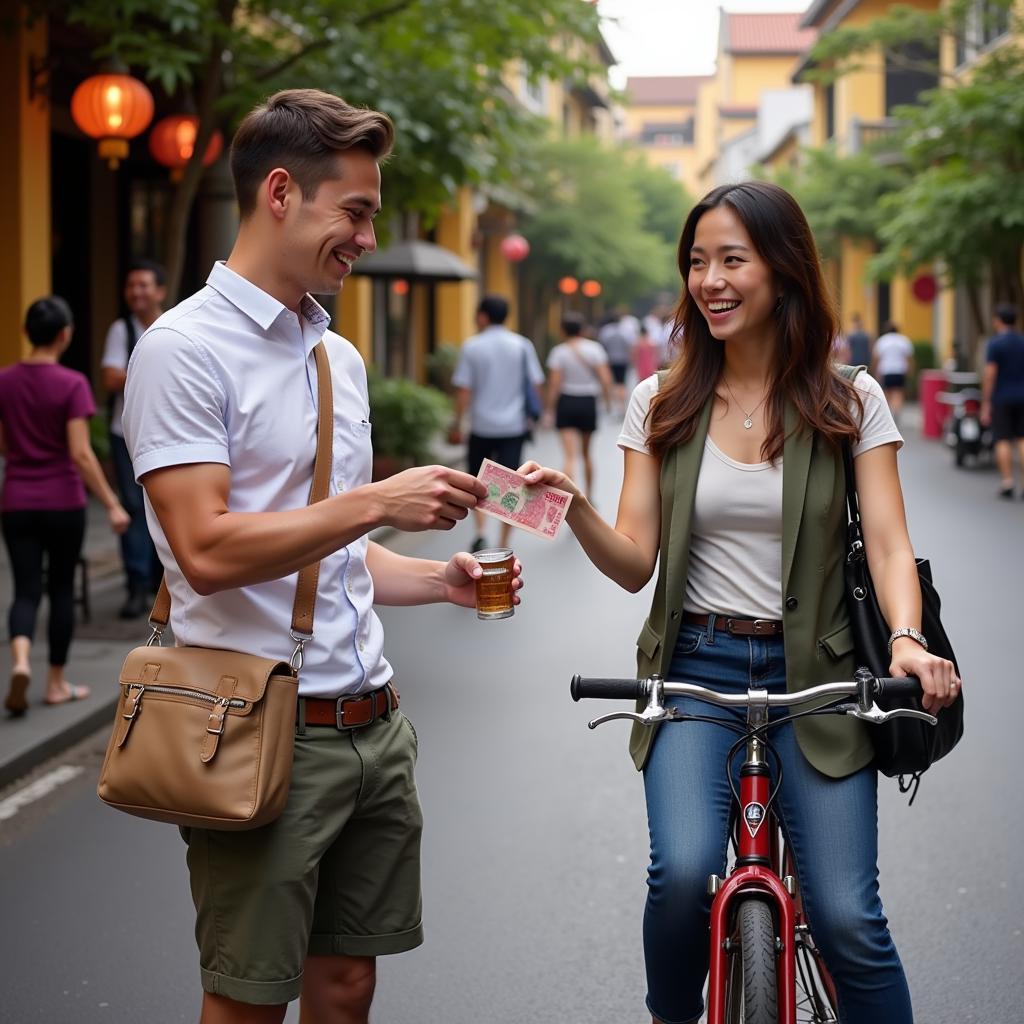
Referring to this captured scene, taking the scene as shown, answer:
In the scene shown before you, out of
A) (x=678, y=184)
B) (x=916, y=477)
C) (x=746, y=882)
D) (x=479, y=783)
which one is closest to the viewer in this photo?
(x=746, y=882)

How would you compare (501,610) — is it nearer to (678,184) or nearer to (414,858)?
(414,858)

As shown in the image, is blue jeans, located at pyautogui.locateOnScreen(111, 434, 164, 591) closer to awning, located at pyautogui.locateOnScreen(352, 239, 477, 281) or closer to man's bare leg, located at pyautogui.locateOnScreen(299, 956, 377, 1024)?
man's bare leg, located at pyautogui.locateOnScreen(299, 956, 377, 1024)

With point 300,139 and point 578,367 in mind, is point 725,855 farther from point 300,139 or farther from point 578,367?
point 578,367

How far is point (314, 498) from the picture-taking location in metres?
2.79

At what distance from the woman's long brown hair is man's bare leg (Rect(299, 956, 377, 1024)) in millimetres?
Result: 1244

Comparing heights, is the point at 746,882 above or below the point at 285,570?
below

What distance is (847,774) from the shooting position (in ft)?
10.4

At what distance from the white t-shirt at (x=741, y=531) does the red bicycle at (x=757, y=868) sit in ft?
0.88

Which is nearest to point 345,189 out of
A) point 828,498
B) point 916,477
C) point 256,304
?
point 256,304

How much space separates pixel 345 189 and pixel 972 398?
19407mm

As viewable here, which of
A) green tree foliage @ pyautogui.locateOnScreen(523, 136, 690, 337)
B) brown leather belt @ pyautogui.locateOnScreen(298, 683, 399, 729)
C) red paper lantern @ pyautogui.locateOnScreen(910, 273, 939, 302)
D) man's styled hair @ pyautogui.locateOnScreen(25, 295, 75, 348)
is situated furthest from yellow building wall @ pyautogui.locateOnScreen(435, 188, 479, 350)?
brown leather belt @ pyautogui.locateOnScreen(298, 683, 399, 729)

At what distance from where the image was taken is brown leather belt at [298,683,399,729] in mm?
2857

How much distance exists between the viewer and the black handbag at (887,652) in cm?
320

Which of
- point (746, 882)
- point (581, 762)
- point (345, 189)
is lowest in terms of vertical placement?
point (581, 762)
